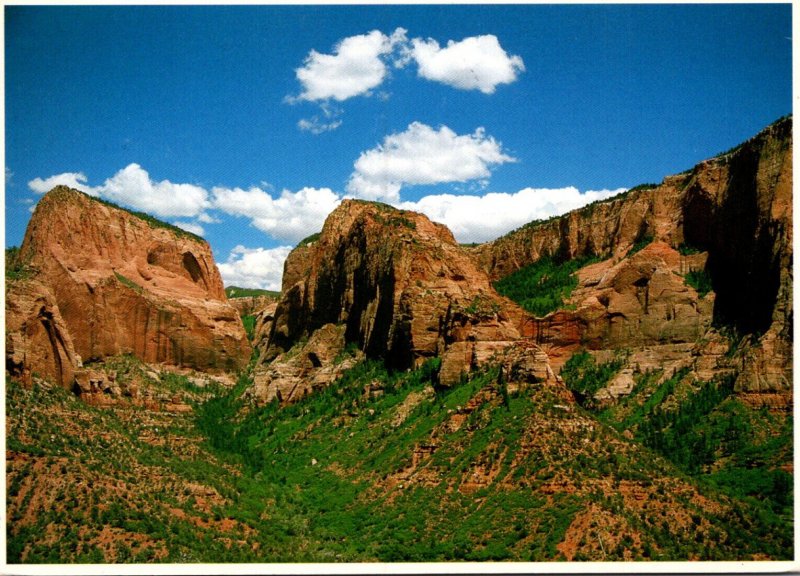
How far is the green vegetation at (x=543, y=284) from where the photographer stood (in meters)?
92.0

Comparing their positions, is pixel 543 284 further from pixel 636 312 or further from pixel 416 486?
pixel 416 486

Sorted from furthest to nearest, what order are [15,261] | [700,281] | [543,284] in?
[543,284]
[15,261]
[700,281]

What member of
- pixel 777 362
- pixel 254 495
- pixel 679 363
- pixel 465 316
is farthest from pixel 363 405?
pixel 777 362

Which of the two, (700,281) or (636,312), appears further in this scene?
(636,312)

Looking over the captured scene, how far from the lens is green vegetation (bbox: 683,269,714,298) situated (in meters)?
80.2

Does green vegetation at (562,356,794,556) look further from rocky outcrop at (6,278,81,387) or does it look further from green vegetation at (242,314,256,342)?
green vegetation at (242,314,256,342)

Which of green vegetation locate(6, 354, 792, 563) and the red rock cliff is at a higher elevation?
the red rock cliff

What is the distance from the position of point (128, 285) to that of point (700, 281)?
191 ft

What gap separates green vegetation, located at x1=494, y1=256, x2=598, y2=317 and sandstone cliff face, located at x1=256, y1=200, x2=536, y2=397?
701 cm

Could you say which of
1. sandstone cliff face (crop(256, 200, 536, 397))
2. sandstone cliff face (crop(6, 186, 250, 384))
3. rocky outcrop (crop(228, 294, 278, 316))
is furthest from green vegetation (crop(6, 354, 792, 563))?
rocky outcrop (crop(228, 294, 278, 316))

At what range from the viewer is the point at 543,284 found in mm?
103562

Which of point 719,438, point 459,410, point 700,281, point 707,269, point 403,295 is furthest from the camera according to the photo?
point 707,269

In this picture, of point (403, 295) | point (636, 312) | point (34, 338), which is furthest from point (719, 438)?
point (34, 338)

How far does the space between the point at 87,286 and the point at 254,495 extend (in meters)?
46.7
